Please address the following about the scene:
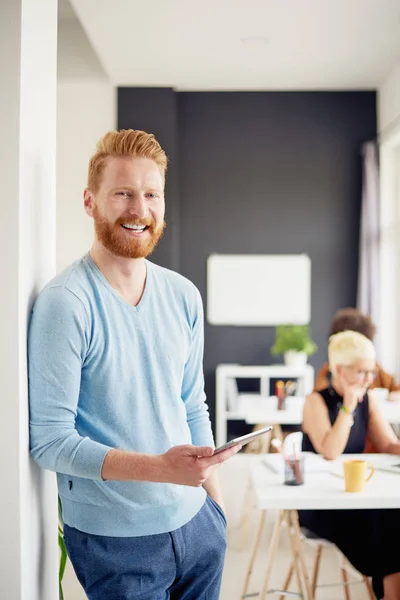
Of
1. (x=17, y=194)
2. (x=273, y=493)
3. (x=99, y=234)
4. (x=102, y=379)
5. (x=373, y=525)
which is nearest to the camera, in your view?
(x=17, y=194)

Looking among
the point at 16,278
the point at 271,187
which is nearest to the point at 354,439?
the point at 16,278

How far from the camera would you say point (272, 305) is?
6.85 metres

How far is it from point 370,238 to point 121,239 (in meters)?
5.25

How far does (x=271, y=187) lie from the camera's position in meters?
6.91

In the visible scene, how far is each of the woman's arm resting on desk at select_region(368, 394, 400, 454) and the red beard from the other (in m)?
1.99

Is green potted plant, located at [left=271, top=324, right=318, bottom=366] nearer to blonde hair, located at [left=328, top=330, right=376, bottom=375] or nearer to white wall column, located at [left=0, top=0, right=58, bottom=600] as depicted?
blonde hair, located at [left=328, top=330, right=376, bottom=375]

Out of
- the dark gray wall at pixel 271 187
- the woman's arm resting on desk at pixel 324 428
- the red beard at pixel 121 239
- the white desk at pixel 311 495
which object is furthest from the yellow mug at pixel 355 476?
the dark gray wall at pixel 271 187

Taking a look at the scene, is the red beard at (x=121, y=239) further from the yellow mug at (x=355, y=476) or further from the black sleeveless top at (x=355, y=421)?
the black sleeveless top at (x=355, y=421)

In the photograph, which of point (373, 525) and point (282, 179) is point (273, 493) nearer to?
point (373, 525)

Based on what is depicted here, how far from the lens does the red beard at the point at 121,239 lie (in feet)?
5.13

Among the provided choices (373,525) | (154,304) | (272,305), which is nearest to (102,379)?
(154,304)

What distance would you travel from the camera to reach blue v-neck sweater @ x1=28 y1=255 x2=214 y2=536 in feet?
4.54

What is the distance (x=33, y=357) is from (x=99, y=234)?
13.2 inches

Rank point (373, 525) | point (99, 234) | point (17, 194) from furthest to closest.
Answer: point (373, 525), point (99, 234), point (17, 194)
